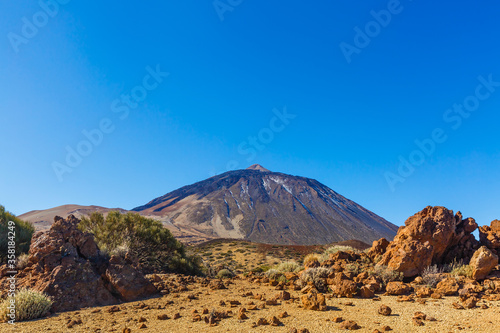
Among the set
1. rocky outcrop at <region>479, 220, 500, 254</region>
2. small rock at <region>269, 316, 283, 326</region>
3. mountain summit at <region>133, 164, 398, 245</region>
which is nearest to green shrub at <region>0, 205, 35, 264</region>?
small rock at <region>269, 316, 283, 326</region>

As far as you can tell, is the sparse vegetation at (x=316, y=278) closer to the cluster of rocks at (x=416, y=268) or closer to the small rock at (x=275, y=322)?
the cluster of rocks at (x=416, y=268)

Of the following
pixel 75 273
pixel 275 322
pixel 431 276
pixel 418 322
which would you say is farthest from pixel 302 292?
pixel 75 273

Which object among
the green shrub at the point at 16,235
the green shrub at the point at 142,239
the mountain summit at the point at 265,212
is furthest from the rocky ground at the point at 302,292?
the mountain summit at the point at 265,212

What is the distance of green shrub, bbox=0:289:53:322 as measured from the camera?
608 centimetres

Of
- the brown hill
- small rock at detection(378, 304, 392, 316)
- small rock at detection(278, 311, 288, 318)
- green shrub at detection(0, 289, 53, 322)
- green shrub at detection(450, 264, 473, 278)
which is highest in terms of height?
the brown hill

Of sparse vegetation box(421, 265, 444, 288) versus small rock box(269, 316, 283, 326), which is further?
sparse vegetation box(421, 265, 444, 288)

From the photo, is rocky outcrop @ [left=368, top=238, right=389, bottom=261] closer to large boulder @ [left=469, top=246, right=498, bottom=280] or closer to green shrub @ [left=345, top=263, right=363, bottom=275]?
green shrub @ [left=345, top=263, right=363, bottom=275]

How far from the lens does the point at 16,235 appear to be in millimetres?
11594

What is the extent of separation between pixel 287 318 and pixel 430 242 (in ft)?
23.6

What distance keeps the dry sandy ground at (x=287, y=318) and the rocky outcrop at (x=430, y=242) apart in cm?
205

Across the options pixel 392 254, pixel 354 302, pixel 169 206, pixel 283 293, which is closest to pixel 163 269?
pixel 283 293

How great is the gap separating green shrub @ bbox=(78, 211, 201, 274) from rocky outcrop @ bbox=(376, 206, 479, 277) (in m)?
9.18

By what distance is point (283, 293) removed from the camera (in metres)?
7.86

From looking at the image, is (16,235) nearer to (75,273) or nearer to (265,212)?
(75,273)
